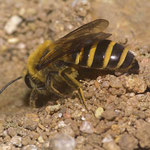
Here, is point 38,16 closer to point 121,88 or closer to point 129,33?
point 129,33

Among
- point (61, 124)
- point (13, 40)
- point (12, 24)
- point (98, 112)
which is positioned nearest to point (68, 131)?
point (61, 124)

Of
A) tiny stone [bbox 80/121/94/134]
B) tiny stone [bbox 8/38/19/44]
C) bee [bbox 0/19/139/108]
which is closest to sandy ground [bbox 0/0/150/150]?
tiny stone [bbox 80/121/94/134]

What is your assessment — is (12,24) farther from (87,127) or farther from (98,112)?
(87,127)

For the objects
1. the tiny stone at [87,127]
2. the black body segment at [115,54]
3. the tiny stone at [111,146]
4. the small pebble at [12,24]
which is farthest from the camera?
the small pebble at [12,24]

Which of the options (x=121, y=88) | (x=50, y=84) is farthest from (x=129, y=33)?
(x=50, y=84)

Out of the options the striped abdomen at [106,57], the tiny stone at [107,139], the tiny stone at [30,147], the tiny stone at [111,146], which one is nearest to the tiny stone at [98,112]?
the tiny stone at [107,139]

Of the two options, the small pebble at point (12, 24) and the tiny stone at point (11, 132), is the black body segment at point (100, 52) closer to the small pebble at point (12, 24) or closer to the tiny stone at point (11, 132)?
the tiny stone at point (11, 132)

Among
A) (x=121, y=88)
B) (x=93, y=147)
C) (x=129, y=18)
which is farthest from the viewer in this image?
(x=129, y=18)
